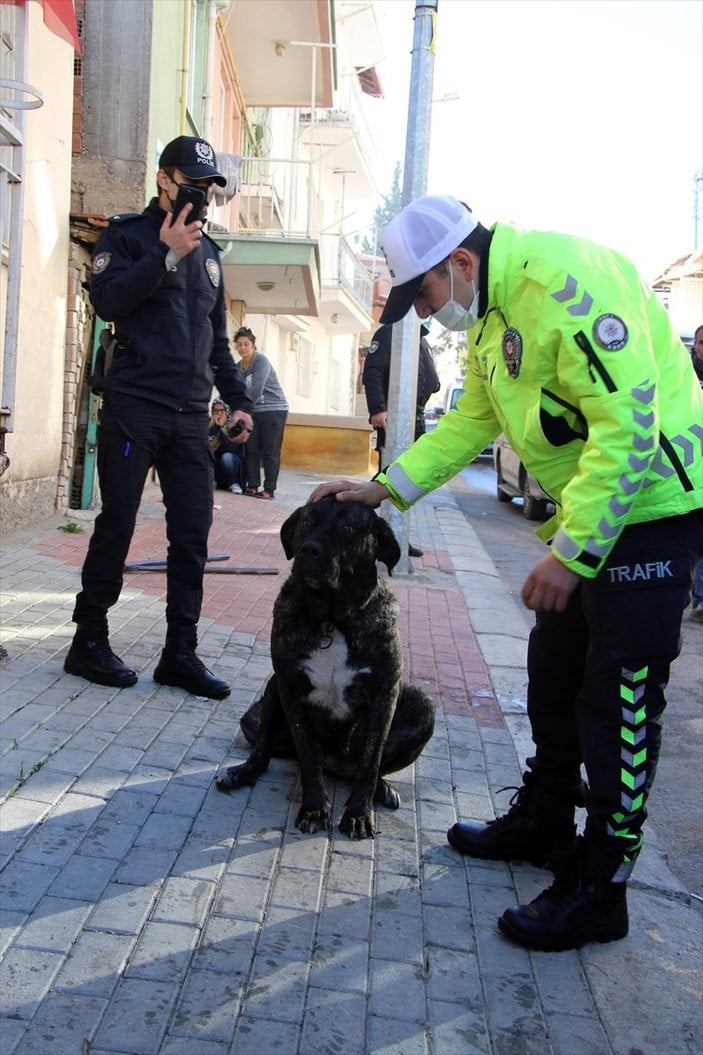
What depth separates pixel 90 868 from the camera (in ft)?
9.48

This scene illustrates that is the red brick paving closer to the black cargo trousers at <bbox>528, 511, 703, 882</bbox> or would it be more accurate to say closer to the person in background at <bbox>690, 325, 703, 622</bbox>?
the person in background at <bbox>690, 325, 703, 622</bbox>

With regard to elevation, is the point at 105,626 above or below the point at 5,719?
above

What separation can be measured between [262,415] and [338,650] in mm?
9839

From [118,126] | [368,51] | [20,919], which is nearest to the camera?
[20,919]

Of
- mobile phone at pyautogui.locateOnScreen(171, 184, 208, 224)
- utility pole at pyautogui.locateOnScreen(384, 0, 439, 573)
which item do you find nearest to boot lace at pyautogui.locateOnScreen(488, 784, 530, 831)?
mobile phone at pyautogui.locateOnScreen(171, 184, 208, 224)

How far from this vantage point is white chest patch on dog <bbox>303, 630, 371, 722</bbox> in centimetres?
337

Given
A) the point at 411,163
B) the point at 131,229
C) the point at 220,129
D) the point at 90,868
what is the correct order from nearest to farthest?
the point at 90,868, the point at 131,229, the point at 411,163, the point at 220,129

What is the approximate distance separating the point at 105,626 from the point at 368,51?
1109 inches

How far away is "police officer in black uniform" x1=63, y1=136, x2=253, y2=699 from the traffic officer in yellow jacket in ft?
5.74

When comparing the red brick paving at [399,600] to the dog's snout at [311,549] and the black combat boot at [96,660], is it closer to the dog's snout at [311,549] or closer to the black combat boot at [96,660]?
the black combat boot at [96,660]

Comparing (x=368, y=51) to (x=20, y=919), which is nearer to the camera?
(x=20, y=919)

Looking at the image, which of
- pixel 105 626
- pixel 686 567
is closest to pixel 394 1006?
pixel 686 567

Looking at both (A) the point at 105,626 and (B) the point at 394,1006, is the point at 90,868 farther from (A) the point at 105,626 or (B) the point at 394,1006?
(A) the point at 105,626

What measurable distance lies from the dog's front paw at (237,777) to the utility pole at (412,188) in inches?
168
